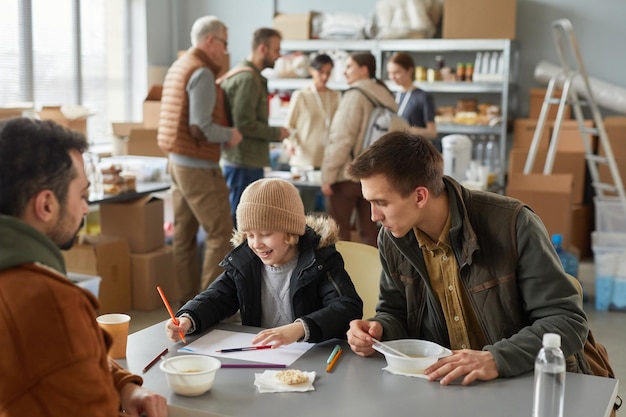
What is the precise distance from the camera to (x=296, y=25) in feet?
24.0

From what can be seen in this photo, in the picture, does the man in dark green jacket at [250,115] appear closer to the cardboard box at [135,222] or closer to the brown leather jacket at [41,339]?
the cardboard box at [135,222]

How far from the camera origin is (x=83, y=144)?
4.59 ft

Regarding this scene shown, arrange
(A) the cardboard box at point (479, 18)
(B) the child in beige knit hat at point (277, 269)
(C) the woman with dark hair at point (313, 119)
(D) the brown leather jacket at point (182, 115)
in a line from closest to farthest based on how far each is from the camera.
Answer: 1. (B) the child in beige knit hat at point (277, 269)
2. (D) the brown leather jacket at point (182, 115)
3. (C) the woman with dark hair at point (313, 119)
4. (A) the cardboard box at point (479, 18)

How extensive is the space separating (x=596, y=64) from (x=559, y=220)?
2272 mm

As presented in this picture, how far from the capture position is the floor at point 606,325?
410cm

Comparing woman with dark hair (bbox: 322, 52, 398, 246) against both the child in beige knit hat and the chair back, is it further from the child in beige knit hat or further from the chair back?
the child in beige knit hat

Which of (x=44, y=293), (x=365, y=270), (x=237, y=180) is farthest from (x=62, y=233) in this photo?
(x=237, y=180)

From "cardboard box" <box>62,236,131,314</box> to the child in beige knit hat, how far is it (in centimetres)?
239

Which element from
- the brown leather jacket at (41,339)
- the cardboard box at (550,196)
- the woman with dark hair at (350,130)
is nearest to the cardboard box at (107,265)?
the woman with dark hair at (350,130)

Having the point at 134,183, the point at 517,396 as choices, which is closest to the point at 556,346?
the point at 517,396

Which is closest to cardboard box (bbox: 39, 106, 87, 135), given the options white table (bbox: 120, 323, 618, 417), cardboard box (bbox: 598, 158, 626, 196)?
white table (bbox: 120, 323, 618, 417)

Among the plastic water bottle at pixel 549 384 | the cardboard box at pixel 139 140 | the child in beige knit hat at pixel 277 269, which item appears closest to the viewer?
the plastic water bottle at pixel 549 384

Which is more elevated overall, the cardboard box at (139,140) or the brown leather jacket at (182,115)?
the brown leather jacket at (182,115)

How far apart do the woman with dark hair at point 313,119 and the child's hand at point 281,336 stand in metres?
3.61
